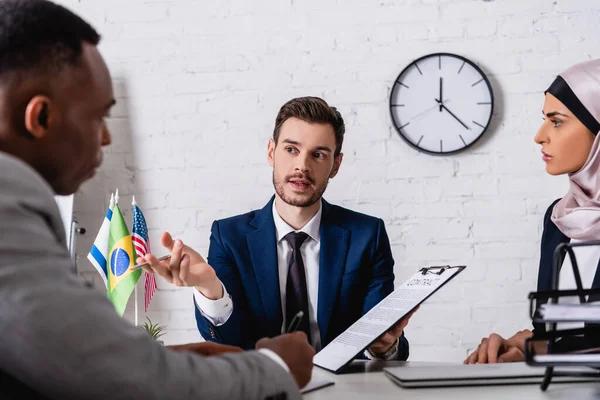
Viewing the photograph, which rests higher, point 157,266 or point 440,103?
point 440,103

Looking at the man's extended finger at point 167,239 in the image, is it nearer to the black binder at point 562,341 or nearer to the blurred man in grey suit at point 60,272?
the blurred man in grey suit at point 60,272

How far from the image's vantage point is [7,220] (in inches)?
22.0

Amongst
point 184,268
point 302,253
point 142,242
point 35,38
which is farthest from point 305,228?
point 35,38

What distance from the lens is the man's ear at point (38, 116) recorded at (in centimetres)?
65

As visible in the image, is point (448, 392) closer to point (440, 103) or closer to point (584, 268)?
point (584, 268)

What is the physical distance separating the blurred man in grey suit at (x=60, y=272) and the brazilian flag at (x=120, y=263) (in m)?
1.91

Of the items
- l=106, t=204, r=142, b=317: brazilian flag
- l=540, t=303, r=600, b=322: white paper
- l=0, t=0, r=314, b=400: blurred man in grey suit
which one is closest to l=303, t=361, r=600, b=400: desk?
l=540, t=303, r=600, b=322: white paper

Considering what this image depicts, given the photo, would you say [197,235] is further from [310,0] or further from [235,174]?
[310,0]

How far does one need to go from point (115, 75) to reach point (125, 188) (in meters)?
0.53

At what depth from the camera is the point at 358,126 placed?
9.34 ft

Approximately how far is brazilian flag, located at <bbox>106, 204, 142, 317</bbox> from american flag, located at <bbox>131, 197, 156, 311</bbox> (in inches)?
1.8

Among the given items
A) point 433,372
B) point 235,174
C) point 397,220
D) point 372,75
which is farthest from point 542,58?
point 433,372

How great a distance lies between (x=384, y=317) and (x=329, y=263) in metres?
0.70

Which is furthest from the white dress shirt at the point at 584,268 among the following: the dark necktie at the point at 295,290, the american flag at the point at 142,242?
the american flag at the point at 142,242
